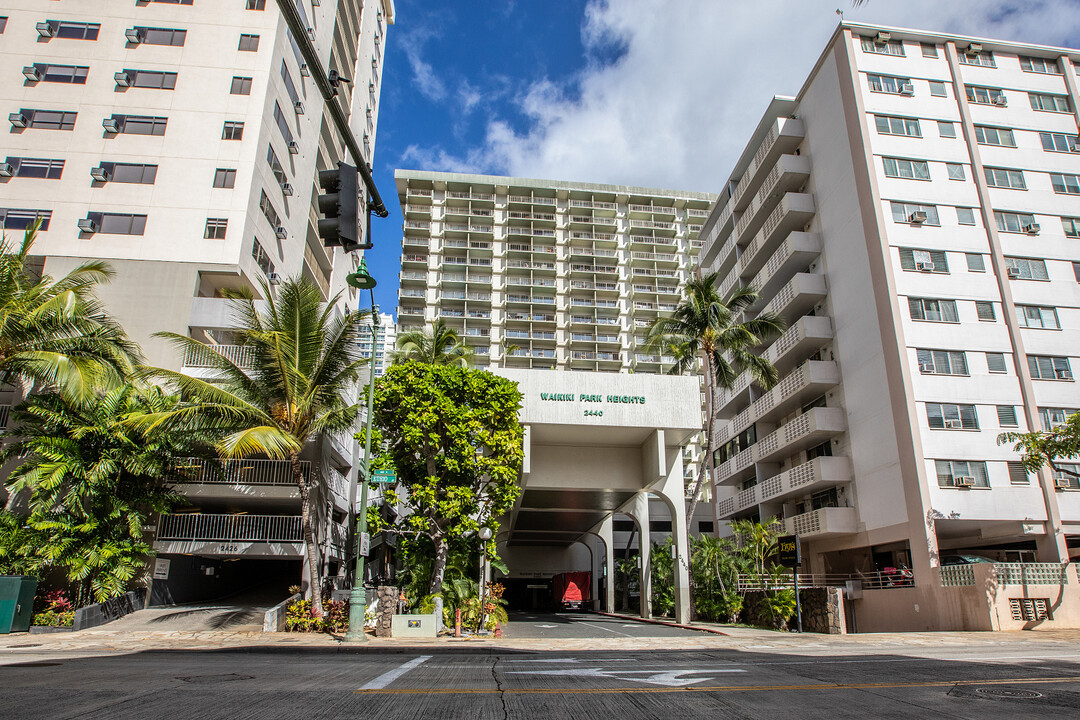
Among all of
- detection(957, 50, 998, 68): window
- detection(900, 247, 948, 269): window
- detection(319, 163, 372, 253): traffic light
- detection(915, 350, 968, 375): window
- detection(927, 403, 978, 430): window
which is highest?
detection(957, 50, 998, 68): window

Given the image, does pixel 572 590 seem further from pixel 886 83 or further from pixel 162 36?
pixel 162 36

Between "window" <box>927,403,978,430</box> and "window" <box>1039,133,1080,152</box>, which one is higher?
"window" <box>1039,133,1080,152</box>

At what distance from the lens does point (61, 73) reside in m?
31.9

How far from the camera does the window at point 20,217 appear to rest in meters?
29.4

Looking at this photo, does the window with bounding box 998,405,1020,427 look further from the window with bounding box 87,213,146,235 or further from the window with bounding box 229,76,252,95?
the window with bounding box 87,213,146,235

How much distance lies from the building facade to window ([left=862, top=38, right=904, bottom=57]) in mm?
30385

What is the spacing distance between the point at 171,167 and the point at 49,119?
250 inches

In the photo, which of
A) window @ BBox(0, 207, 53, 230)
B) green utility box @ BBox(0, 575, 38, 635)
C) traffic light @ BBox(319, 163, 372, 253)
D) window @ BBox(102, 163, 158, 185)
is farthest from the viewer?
window @ BBox(102, 163, 158, 185)

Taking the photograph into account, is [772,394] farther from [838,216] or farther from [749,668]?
[749,668]

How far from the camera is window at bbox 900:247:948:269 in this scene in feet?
107

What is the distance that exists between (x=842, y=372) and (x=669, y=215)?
174 ft

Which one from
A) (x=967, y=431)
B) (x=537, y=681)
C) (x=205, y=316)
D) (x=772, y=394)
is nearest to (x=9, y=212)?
(x=205, y=316)

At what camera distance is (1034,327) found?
32.6 metres

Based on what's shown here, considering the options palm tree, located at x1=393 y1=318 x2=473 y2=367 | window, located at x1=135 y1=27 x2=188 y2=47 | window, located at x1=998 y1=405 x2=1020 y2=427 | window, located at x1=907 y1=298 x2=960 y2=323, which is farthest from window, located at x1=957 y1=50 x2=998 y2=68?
window, located at x1=135 y1=27 x2=188 y2=47
